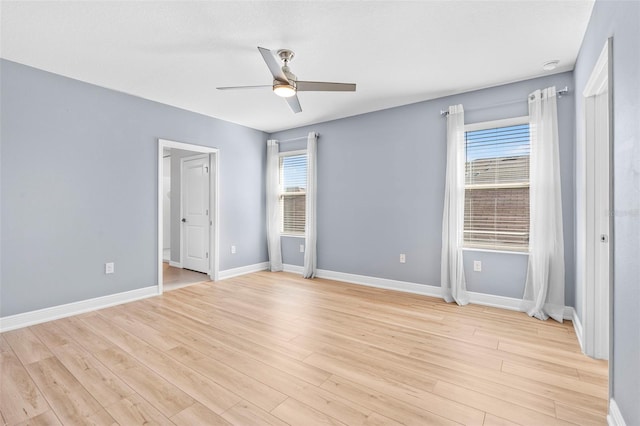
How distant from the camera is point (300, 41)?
2588mm

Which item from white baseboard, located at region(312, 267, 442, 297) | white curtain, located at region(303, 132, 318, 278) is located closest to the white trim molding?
white baseboard, located at region(312, 267, 442, 297)

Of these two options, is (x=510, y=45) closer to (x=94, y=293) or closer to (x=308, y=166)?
(x=308, y=166)

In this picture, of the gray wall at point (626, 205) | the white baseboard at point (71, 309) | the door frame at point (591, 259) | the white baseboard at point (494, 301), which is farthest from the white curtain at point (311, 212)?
the gray wall at point (626, 205)

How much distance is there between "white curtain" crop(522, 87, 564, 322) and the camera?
3.11 metres

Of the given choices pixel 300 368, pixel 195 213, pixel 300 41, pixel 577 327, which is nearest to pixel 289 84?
pixel 300 41

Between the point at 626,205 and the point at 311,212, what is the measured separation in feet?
13.0

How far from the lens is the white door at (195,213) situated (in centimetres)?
527

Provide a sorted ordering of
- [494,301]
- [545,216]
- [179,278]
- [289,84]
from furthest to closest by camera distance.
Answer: [179,278] → [494,301] → [545,216] → [289,84]

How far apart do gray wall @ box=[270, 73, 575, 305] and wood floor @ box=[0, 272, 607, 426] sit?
71cm

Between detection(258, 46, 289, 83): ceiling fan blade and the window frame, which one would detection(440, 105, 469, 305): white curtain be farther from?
the window frame

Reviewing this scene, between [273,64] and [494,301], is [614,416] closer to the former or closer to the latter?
[494,301]

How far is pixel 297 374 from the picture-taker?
211 cm

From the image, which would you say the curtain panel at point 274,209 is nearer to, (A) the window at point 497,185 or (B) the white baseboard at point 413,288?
(B) the white baseboard at point 413,288

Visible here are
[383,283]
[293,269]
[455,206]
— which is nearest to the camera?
[455,206]
